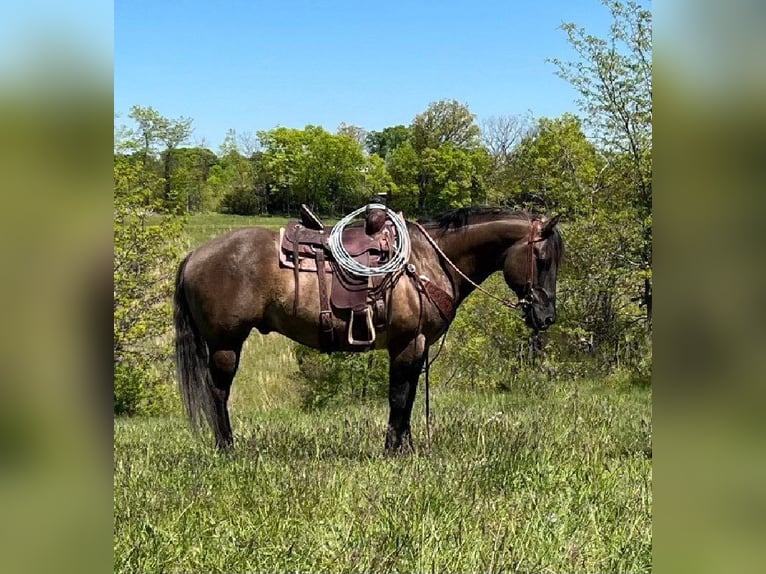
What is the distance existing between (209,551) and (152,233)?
323 inches

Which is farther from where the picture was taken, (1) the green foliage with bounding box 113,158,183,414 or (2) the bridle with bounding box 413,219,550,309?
(1) the green foliage with bounding box 113,158,183,414

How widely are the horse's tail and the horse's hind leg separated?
32 millimetres

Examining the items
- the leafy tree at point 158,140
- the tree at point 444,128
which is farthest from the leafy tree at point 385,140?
the leafy tree at point 158,140

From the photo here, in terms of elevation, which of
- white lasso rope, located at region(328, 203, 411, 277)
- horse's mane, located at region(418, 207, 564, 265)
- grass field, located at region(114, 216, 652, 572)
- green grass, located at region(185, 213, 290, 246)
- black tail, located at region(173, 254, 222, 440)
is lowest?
grass field, located at region(114, 216, 652, 572)

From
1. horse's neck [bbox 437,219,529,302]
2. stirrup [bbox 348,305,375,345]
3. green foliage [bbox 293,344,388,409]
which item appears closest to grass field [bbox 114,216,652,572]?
stirrup [bbox 348,305,375,345]

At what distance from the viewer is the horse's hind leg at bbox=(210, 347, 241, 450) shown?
4953 mm

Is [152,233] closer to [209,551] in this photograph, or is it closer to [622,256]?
[622,256]

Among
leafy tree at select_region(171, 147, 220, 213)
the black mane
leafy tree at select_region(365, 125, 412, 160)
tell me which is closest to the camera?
the black mane

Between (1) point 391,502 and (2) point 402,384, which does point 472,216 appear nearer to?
(2) point 402,384

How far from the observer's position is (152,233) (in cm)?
1016

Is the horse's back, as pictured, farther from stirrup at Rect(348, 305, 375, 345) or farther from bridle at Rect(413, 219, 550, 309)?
bridle at Rect(413, 219, 550, 309)

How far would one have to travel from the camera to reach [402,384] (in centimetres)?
505

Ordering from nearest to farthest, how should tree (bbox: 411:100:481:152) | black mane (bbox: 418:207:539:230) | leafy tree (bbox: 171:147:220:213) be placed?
black mane (bbox: 418:207:539:230) → leafy tree (bbox: 171:147:220:213) → tree (bbox: 411:100:481:152)
